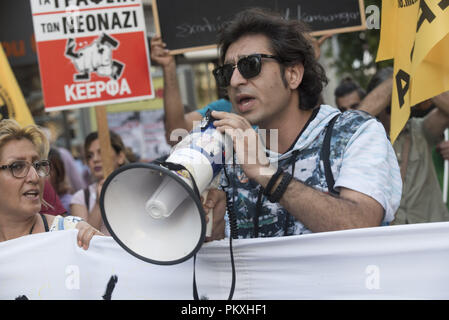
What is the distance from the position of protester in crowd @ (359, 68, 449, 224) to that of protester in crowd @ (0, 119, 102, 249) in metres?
2.04

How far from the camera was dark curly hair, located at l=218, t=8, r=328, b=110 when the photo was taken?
7.30 ft

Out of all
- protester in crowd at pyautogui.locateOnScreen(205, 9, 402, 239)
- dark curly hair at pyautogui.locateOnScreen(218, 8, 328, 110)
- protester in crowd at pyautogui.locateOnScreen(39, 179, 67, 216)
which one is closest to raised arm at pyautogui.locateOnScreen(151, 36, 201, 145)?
protester in crowd at pyautogui.locateOnScreen(39, 179, 67, 216)

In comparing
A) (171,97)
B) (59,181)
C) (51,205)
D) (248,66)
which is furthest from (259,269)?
(59,181)

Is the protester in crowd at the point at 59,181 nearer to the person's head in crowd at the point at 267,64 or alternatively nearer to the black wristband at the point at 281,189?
the person's head in crowd at the point at 267,64

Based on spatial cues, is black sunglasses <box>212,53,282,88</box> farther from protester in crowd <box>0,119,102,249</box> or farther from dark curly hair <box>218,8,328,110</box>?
protester in crowd <box>0,119,102,249</box>

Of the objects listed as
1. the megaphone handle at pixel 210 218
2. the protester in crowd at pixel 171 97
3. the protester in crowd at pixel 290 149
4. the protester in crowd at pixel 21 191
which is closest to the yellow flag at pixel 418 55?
the protester in crowd at pixel 290 149

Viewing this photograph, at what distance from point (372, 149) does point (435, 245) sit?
0.37 metres

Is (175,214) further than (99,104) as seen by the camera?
No

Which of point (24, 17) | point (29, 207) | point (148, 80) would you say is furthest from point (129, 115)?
point (29, 207)

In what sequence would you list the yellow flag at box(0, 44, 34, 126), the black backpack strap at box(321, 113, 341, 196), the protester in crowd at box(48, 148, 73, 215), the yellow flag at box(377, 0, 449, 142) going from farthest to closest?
the protester in crowd at box(48, 148, 73, 215), the yellow flag at box(0, 44, 34, 126), the yellow flag at box(377, 0, 449, 142), the black backpack strap at box(321, 113, 341, 196)

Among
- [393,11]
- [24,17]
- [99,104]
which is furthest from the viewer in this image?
[24,17]

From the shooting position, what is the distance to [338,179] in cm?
192

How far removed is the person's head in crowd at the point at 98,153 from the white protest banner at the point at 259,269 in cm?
187
